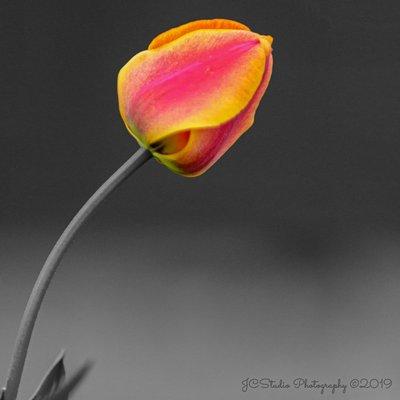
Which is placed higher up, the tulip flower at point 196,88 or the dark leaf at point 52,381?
the tulip flower at point 196,88

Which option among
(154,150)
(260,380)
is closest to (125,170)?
(154,150)

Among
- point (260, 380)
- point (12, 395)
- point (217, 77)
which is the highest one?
point (260, 380)

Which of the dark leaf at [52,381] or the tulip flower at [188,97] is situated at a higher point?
the tulip flower at [188,97]

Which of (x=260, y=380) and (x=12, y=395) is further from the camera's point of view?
(x=260, y=380)

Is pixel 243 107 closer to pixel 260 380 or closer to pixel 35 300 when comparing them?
pixel 35 300

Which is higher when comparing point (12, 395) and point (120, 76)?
point (120, 76)

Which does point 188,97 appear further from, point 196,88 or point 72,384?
point 72,384
